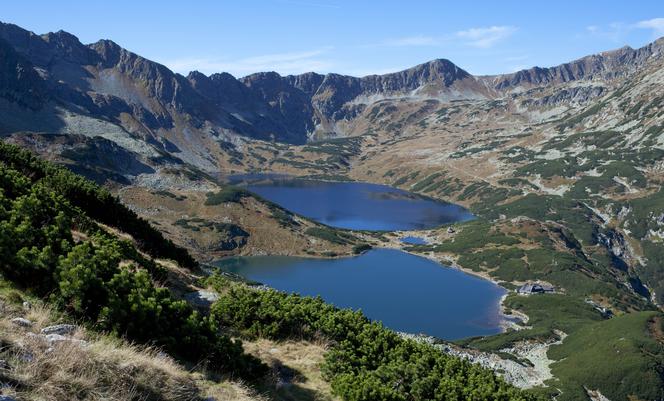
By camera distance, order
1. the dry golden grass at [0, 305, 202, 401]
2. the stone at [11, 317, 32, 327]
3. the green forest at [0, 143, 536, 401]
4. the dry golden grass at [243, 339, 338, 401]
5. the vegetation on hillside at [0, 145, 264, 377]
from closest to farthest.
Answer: the dry golden grass at [0, 305, 202, 401] < the stone at [11, 317, 32, 327] < the vegetation on hillside at [0, 145, 264, 377] < the green forest at [0, 143, 536, 401] < the dry golden grass at [243, 339, 338, 401]

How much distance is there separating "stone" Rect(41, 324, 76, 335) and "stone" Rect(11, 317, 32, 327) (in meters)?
0.41

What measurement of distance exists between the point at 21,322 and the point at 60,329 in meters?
0.90

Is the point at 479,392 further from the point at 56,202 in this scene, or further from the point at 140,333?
the point at 56,202

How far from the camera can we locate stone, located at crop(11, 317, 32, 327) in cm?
1164

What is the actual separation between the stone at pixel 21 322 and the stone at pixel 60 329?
413 millimetres

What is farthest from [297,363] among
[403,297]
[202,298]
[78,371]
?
[403,297]

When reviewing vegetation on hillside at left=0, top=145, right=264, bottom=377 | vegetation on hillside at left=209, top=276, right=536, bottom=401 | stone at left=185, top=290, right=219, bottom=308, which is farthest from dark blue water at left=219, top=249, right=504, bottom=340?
vegetation on hillside at left=0, top=145, right=264, bottom=377

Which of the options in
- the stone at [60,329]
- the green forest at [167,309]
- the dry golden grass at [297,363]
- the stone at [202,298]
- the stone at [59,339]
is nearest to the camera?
the stone at [59,339]

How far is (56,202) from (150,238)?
13110 mm

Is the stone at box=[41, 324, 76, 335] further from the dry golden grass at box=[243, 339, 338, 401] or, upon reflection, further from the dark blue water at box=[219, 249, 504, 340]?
the dark blue water at box=[219, 249, 504, 340]

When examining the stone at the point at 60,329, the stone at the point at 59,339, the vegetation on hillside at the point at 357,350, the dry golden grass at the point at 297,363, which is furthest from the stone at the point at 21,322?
the vegetation on hillside at the point at 357,350

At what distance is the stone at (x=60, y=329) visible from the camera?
39.2 ft

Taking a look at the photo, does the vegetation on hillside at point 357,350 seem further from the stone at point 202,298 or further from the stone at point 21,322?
the stone at point 21,322

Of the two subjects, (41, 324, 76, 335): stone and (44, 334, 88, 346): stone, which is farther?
(41, 324, 76, 335): stone
